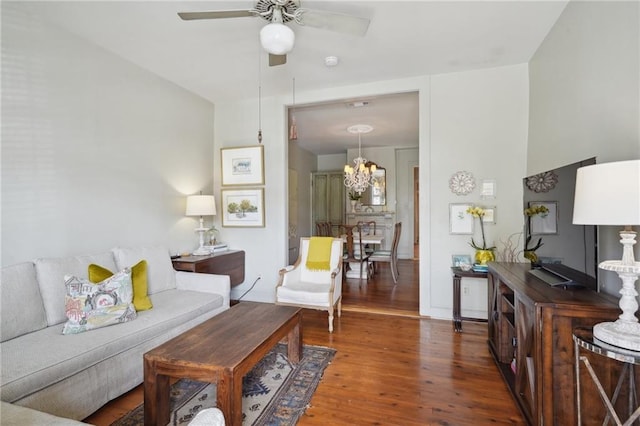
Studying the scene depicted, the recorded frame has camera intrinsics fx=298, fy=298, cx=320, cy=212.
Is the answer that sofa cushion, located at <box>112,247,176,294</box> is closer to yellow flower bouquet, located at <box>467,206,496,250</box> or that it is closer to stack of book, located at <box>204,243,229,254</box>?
stack of book, located at <box>204,243,229,254</box>

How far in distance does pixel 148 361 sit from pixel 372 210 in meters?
6.19

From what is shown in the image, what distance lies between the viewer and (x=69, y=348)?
5.64 ft

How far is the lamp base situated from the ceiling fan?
199cm

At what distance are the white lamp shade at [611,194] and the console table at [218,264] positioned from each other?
3.27 m

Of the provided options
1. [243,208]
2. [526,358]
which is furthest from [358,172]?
[526,358]

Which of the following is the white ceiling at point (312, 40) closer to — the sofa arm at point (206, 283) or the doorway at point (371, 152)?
the doorway at point (371, 152)

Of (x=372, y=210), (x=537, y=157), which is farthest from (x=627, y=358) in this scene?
(x=372, y=210)

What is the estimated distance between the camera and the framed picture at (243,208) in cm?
412

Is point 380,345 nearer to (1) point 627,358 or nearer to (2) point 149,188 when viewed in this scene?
(1) point 627,358

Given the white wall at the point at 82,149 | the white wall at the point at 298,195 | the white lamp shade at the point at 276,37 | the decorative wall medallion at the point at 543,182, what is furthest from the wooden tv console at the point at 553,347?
the white wall at the point at 298,195

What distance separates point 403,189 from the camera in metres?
7.36

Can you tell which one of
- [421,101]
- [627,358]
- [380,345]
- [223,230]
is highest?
[421,101]

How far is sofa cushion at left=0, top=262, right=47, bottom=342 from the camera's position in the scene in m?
1.82

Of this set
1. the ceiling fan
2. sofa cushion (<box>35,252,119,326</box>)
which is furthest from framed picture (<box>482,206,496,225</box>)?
sofa cushion (<box>35,252,119,326</box>)
